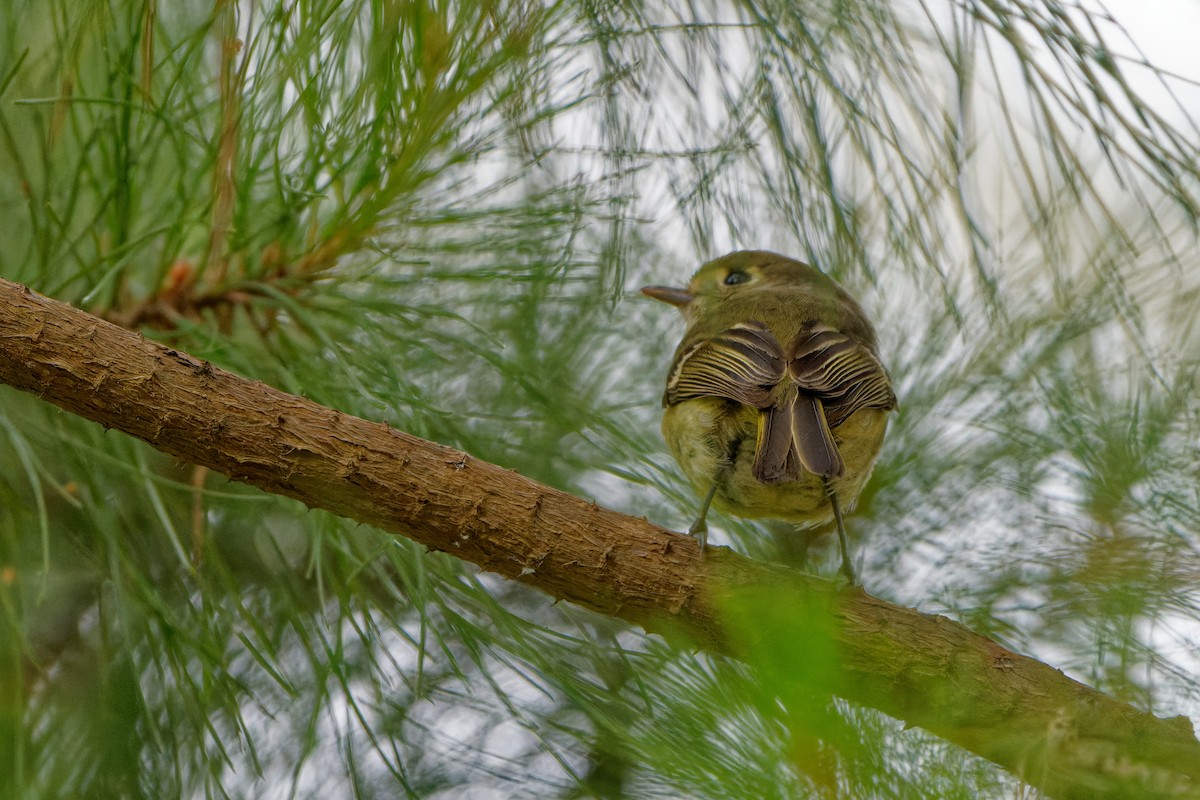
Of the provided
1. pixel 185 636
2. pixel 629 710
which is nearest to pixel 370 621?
pixel 185 636

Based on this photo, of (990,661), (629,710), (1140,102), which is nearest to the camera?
(1140,102)

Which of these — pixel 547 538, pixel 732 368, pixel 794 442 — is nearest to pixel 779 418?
pixel 794 442

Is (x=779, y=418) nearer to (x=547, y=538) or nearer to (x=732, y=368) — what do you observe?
(x=732, y=368)

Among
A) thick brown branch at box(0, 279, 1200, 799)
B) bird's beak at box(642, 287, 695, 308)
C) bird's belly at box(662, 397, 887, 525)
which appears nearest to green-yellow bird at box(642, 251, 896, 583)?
bird's belly at box(662, 397, 887, 525)

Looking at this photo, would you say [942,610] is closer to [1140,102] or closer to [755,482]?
[755,482]

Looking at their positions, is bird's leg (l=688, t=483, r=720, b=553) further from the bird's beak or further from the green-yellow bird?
the bird's beak

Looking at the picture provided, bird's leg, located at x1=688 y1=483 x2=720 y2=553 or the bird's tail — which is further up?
the bird's tail
